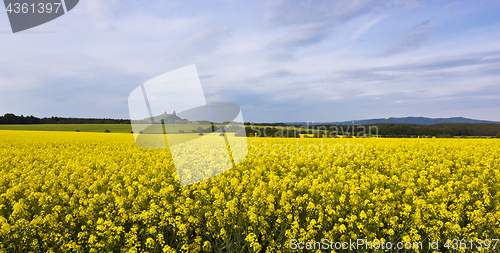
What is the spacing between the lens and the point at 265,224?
5.30 meters

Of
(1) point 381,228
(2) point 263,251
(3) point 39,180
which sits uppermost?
(3) point 39,180

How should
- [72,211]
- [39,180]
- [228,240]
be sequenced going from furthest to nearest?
[39,180] → [72,211] → [228,240]

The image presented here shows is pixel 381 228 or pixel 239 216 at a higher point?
pixel 239 216

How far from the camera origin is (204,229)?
5.81 meters

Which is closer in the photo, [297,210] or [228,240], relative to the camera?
[228,240]

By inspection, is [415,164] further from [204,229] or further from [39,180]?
[39,180]

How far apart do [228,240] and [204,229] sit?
3.61 feet

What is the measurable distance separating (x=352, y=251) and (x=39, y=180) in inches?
384

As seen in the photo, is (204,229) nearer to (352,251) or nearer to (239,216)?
(239,216)

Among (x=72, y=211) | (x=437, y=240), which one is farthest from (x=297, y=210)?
(x=72, y=211)

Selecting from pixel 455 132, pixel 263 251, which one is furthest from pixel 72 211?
pixel 455 132

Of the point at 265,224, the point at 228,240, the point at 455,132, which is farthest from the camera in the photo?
the point at 455,132

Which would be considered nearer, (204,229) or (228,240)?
(228,240)

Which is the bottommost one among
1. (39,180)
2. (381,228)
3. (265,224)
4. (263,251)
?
(263,251)
